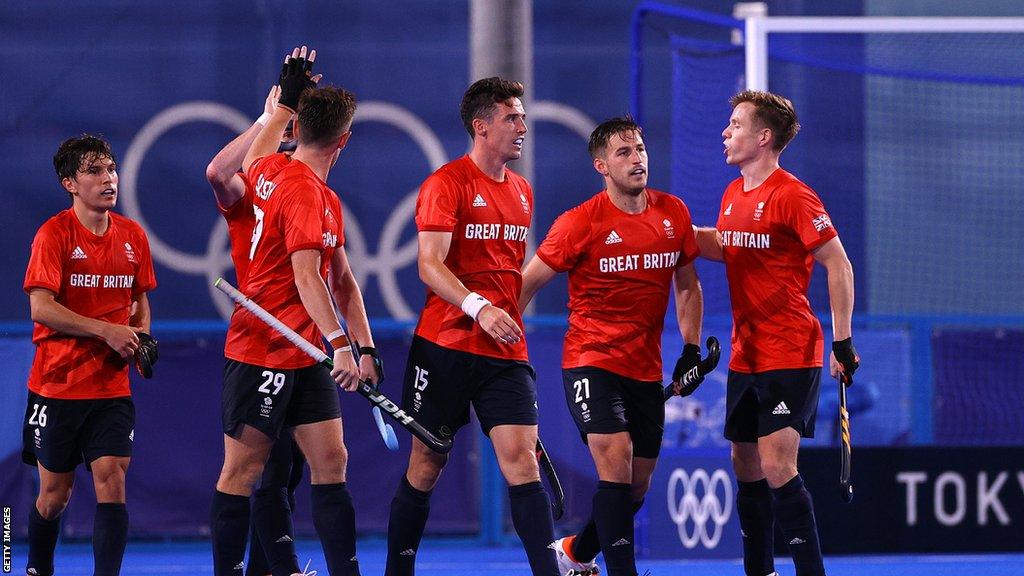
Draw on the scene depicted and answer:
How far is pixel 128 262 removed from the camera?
6.30 metres

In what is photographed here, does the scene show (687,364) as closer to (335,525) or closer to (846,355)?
(846,355)

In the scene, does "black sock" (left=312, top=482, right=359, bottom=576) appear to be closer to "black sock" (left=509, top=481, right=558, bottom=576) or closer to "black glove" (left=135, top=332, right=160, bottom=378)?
"black sock" (left=509, top=481, right=558, bottom=576)

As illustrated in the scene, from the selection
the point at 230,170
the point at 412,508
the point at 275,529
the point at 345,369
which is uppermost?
the point at 230,170

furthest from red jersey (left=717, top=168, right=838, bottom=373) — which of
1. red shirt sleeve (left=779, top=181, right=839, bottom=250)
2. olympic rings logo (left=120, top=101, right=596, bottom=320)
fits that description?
olympic rings logo (left=120, top=101, right=596, bottom=320)

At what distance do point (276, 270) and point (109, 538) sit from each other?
146cm

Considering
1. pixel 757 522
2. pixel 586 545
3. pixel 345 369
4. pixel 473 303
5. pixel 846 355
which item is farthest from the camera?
pixel 586 545

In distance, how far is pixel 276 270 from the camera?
558cm

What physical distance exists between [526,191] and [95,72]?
23.6 feet

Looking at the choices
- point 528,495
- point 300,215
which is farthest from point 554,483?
point 300,215

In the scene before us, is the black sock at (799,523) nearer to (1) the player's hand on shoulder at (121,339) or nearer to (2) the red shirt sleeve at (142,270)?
(1) the player's hand on shoulder at (121,339)

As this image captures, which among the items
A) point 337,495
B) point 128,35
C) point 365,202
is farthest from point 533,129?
point 337,495

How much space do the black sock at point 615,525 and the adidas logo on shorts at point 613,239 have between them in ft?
3.37

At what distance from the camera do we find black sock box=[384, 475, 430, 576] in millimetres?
5836

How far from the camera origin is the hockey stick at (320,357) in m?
5.45
